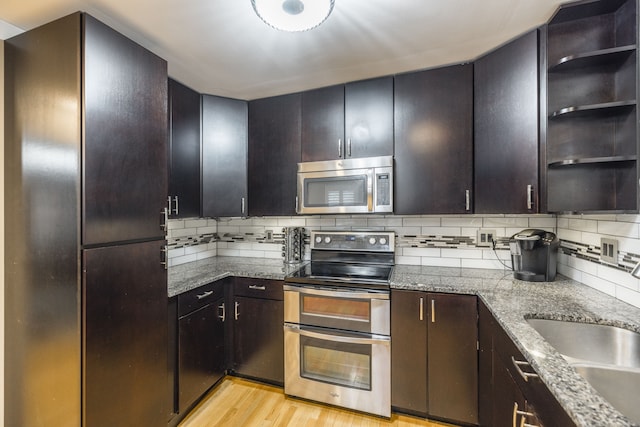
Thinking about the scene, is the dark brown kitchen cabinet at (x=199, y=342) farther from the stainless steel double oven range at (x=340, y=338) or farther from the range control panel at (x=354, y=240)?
the range control panel at (x=354, y=240)

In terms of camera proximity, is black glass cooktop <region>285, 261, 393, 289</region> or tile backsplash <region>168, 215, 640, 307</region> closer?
tile backsplash <region>168, 215, 640, 307</region>

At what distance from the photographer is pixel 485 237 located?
2.13 meters

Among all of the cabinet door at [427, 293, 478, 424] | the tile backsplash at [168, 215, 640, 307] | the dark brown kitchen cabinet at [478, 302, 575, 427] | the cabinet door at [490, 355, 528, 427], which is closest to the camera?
the dark brown kitchen cabinet at [478, 302, 575, 427]

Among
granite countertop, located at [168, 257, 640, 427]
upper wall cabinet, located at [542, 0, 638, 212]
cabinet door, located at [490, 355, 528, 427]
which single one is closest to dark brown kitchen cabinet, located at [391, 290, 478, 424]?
granite countertop, located at [168, 257, 640, 427]

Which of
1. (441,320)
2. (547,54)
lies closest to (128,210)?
(441,320)

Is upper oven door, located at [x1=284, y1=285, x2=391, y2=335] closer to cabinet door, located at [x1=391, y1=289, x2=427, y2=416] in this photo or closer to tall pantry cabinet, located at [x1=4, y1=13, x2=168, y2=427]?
cabinet door, located at [x1=391, y1=289, x2=427, y2=416]

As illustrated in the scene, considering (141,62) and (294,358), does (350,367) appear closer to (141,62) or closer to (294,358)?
(294,358)

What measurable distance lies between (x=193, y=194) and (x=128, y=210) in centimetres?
79

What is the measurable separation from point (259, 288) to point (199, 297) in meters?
0.42

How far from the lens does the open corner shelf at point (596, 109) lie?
1.23 meters

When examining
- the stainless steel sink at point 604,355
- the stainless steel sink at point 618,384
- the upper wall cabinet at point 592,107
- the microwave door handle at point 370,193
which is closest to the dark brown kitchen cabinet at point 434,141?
the microwave door handle at point 370,193

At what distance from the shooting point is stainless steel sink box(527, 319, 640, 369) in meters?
1.10

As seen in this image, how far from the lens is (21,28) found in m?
1.39

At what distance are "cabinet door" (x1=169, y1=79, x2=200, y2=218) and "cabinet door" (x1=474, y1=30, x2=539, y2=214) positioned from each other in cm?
203
